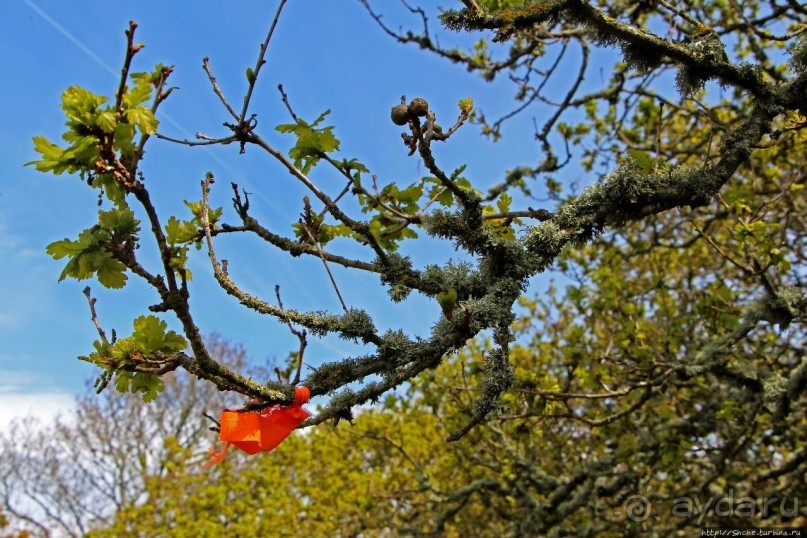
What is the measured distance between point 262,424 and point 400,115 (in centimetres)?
101

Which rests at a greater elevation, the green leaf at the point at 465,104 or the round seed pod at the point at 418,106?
the green leaf at the point at 465,104

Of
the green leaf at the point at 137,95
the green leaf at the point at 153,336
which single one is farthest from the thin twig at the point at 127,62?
the green leaf at the point at 153,336

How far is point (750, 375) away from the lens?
396 centimetres

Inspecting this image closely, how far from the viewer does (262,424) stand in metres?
1.75

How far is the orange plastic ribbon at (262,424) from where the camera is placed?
5.66 feet

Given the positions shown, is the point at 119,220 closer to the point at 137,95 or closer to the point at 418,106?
the point at 137,95

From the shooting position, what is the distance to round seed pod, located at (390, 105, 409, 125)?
1.71 meters

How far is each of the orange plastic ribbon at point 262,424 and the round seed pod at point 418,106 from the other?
884 millimetres

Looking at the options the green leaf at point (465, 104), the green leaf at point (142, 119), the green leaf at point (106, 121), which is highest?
the green leaf at point (465, 104)

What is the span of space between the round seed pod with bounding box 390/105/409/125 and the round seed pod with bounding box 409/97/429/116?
18mm

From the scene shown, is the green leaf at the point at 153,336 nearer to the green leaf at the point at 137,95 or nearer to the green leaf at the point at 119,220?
the green leaf at the point at 119,220

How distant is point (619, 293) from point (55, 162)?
5194 millimetres

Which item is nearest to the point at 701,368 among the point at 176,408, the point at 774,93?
the point at 774,93

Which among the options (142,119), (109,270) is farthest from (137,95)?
(109,270)
